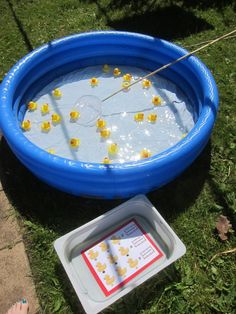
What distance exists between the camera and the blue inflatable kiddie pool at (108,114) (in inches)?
116

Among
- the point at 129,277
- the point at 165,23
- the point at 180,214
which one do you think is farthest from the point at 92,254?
the point at 165,23

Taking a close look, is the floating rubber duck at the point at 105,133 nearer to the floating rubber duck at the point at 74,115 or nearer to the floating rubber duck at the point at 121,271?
the floating rubber duck at the point at 74,115

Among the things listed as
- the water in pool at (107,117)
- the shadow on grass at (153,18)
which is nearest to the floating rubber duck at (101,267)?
the water in pool at (107,117)

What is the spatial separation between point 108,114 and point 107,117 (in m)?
0.05

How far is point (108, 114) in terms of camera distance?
12.9 ft

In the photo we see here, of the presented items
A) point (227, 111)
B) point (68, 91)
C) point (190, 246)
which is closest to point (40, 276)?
point (190, 246)

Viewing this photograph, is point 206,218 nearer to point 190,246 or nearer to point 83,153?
point 190,246

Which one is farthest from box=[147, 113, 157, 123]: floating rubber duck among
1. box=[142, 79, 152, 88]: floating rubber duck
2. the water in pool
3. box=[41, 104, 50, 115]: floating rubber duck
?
box=[41, 104, 50, 115]: floating rubber duck

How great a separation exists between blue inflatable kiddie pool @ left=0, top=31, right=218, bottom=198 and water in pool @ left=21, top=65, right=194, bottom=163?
1cm

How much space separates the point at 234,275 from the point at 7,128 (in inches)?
84.8

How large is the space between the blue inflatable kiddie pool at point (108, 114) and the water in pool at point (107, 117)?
0.01m

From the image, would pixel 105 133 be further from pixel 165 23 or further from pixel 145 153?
pixel 165 23

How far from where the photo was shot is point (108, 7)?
543 centimetres

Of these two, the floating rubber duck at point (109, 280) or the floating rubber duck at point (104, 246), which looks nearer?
the floating rubber duck at point (109, 280)
